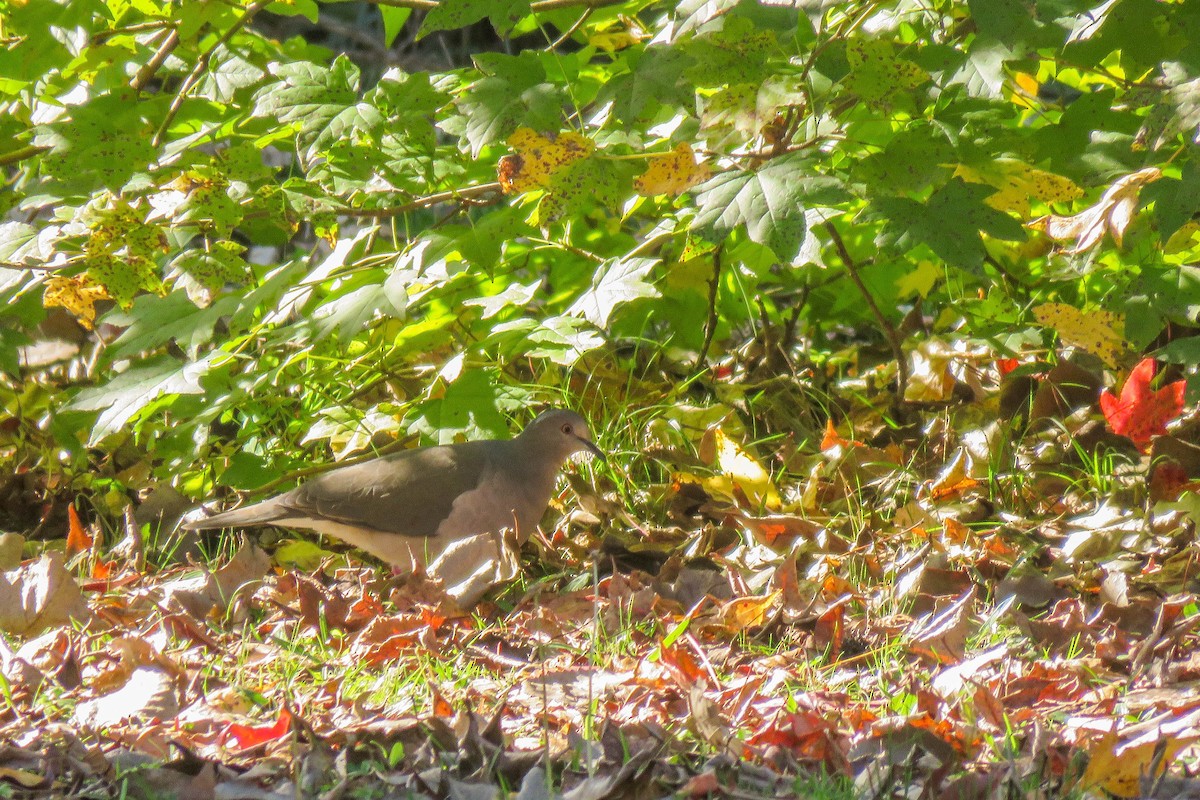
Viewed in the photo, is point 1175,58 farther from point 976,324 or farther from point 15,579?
point 15,579

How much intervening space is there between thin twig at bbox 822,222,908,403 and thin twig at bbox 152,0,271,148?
6.23 feet

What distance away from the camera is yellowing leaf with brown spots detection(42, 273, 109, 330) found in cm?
411

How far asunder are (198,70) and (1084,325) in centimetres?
302

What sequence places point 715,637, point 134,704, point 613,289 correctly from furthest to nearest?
point 613,289
point 715,637
point 134,704

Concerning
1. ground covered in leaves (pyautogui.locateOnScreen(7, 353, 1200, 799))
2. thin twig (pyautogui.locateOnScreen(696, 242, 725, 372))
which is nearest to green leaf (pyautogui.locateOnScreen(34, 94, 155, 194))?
ground covered in leaves (pyautogui.locateOnScreen(7, 353, 1200, 799))

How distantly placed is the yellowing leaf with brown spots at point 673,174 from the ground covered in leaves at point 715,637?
1.04 metres

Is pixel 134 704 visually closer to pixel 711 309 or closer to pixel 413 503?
pixel 413 503

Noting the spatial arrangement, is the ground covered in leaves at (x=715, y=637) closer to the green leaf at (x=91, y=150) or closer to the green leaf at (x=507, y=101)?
the green leaf at (x=91, y=150)

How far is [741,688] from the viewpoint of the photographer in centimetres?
274

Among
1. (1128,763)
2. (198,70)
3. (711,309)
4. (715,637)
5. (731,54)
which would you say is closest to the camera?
(1128,763)

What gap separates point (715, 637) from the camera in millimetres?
3145

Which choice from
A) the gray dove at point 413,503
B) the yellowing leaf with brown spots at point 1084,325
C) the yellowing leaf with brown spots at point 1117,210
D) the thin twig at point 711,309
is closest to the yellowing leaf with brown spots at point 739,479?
the thin twig at point 711,309

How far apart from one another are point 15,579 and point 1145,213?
3329 mm

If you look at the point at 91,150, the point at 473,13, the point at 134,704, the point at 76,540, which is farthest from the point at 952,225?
the point at 76,540
